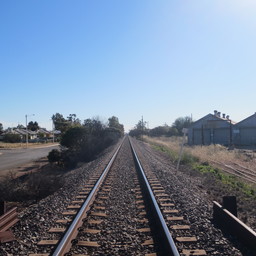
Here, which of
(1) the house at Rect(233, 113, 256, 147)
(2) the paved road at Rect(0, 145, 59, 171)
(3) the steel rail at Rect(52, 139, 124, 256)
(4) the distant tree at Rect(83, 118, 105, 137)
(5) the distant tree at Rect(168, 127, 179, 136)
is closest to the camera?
(3) the steel rail at Rect(52, 139, 124, 256)

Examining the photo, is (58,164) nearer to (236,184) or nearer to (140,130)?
(236,184)

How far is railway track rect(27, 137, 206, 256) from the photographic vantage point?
482 cm

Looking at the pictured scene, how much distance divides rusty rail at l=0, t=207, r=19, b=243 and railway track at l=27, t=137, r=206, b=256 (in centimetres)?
63

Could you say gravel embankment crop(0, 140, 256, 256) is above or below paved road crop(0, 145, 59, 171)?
above

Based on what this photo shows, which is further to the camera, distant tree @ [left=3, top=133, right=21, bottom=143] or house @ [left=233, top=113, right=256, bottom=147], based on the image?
distant tree @ [left=3, top=133, right=21, bottom=143]

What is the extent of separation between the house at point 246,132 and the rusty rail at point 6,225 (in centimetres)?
5201

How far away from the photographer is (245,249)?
484cm

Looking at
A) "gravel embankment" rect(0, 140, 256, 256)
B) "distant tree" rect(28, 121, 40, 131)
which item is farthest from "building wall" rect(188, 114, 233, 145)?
"distant tree" rect(28, 121, 40, 131)

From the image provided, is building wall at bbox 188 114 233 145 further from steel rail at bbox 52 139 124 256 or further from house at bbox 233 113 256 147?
steel rail at bbox 52 139 124 256

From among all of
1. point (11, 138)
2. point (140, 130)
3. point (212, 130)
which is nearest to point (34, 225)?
point (212, 130)

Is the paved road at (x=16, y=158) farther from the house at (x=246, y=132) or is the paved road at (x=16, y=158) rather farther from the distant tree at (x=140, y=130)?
the distant tree at (x=140, y=130)

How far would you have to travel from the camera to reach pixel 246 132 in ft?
178

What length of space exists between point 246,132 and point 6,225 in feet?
177

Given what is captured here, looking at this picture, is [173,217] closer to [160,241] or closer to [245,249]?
[160,241]
